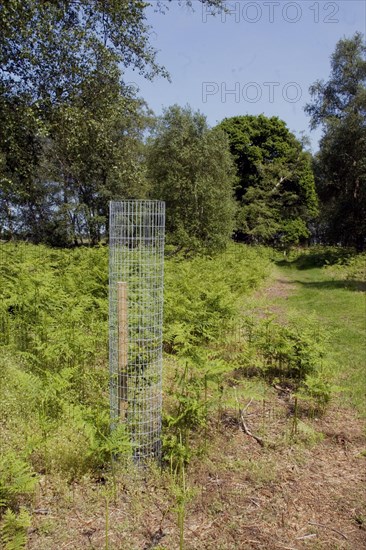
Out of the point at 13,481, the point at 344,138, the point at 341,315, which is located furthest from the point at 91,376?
the point at 344,138

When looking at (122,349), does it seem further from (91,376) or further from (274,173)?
(274,173)

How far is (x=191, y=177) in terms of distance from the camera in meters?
21.8

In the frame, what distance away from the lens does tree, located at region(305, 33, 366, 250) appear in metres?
23.2

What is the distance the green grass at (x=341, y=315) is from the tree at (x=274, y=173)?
43.2 ft

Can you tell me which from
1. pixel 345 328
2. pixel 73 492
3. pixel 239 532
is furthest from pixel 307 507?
pixel 345 328

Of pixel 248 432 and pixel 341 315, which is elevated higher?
pixel 341 315

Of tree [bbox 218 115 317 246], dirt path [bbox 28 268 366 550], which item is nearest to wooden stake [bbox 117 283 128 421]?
dirt path [bbox 28 268 366 550]

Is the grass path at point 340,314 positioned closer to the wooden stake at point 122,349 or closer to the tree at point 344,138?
the wooden stake at point 122,349

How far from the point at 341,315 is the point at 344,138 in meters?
16.3

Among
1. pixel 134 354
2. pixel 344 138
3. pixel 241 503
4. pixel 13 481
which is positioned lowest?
pixel 241 503

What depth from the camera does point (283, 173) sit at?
114 feet

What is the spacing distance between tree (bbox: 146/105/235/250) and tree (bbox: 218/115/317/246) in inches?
424

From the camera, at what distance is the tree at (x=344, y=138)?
23.2 m

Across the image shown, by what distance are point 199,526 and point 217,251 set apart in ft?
60.5
